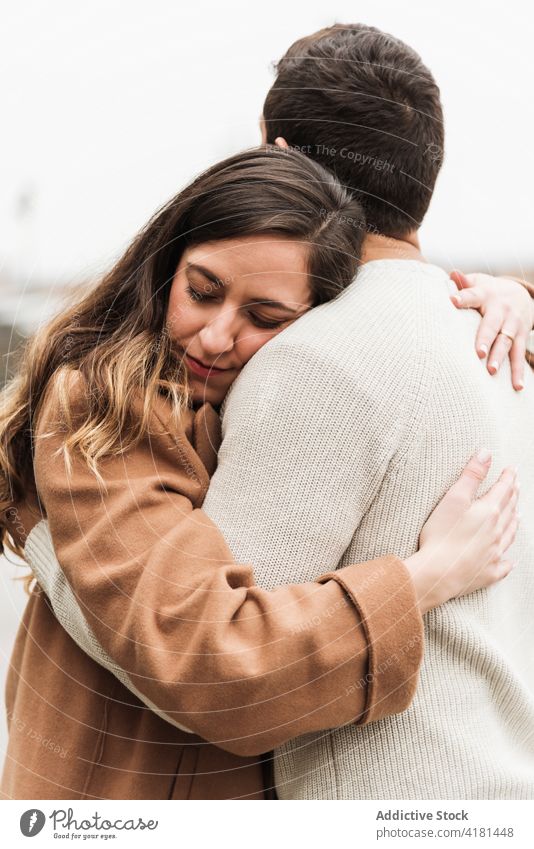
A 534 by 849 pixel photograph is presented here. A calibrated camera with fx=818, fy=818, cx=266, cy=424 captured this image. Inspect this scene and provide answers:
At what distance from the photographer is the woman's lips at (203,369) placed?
96 centimetres

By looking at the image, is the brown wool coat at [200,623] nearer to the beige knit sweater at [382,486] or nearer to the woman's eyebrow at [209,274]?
the beige knit sweater at [382,486]

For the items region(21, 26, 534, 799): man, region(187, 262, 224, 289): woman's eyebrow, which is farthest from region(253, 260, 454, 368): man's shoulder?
region(187, 262, 224, 289): woman's eyebrow

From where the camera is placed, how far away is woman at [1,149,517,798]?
2.49 ft

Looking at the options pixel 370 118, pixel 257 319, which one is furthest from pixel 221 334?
pixel 370 118

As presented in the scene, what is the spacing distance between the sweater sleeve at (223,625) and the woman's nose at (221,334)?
0.19 meters

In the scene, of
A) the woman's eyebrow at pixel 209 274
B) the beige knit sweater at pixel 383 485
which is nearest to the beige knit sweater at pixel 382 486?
the beige knit sweater at pixel 383 485

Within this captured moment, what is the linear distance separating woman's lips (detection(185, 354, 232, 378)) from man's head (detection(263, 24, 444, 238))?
0.27 metres

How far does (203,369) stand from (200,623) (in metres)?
0.33

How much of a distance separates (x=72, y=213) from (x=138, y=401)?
382 mm

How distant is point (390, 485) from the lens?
80 cm

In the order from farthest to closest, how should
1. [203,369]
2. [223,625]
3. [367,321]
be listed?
[203,369], [367,321], [223,625]

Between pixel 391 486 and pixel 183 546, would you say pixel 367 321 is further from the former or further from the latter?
pixel 183 546
